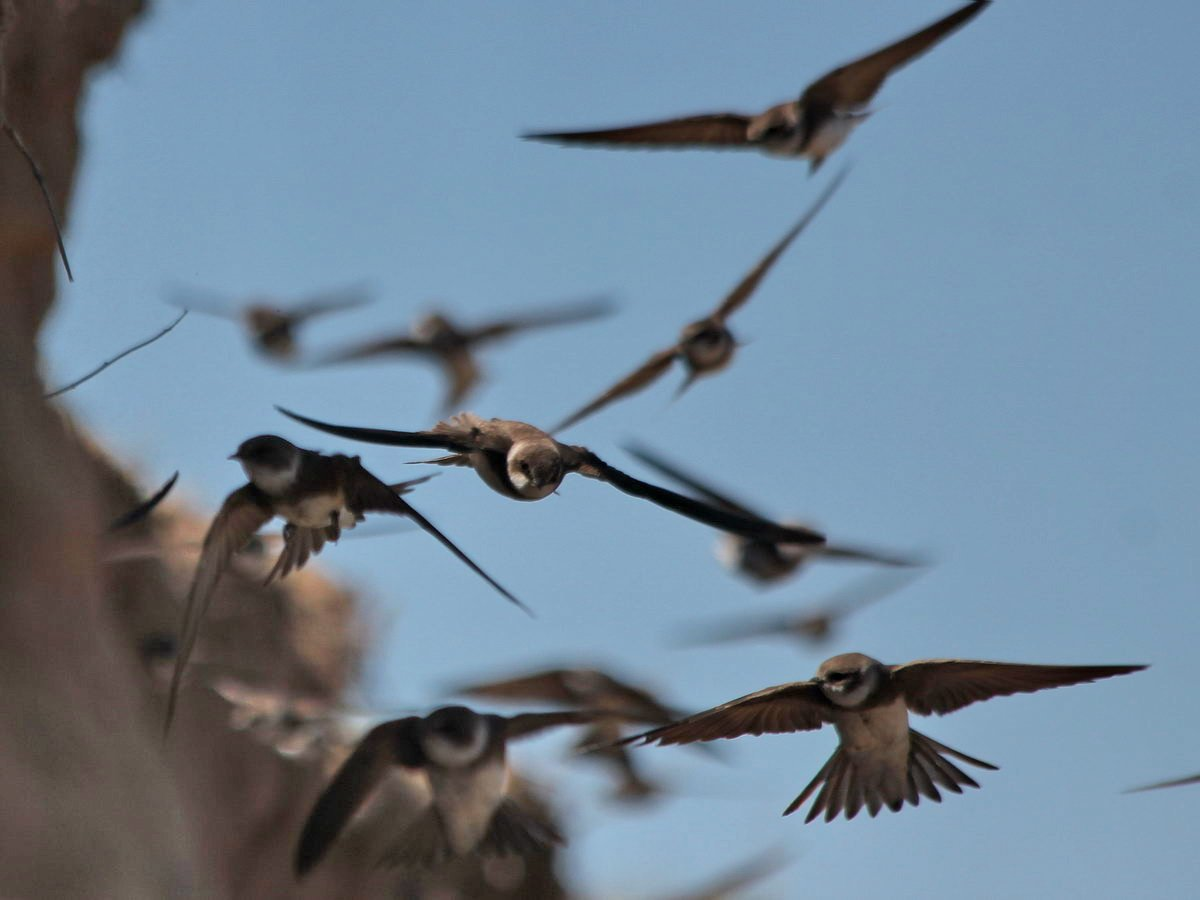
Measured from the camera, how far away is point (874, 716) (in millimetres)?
3963

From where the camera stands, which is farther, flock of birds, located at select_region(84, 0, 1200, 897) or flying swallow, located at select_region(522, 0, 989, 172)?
flying swallow, located at select_region(522, 0, 989, 172)

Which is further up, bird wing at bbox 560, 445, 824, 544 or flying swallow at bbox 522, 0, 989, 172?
flying swallow at bbox 522, 0, 989, 172

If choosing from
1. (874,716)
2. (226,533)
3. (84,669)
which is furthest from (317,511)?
(84,669)

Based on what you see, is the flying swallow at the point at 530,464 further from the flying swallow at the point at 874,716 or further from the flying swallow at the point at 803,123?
the flying swallow at the point at 803,123

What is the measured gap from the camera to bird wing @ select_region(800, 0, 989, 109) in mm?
5531

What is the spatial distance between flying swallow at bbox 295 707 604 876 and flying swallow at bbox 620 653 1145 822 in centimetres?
122

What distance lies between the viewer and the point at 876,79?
5.89m

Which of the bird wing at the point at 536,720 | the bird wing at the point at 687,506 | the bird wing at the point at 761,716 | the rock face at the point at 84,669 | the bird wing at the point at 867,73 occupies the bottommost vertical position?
the rock face at the point at 84,669

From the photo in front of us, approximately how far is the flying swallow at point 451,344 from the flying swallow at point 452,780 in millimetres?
3487

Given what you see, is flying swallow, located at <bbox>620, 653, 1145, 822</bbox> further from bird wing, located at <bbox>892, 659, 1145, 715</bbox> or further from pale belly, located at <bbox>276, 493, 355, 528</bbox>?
pale belly, located at <bbox>276, 493, 355, 528</bbox>

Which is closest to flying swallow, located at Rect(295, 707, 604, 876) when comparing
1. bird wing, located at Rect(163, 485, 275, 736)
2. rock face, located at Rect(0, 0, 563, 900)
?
bird wing, located at Rect(163, 485, 275, 736)

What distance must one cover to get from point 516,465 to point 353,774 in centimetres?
129

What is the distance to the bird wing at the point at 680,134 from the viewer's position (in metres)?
5.55

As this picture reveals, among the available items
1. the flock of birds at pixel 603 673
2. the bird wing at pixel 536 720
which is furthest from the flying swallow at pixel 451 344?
the bird wing at pixel 536 720
